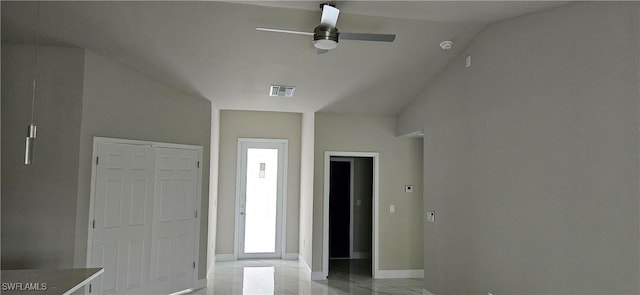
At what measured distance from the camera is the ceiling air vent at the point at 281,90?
498cm

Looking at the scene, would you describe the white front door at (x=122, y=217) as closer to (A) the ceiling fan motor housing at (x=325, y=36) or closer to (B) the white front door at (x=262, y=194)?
(A) the ceiling fan motor housing at (x=325, y=36)

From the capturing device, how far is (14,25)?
3426 millimetres

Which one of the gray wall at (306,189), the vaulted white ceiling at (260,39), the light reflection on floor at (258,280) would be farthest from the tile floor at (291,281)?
the vaulted white ceiling at (260,39)

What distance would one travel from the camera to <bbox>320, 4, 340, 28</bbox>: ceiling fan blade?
9.63ft

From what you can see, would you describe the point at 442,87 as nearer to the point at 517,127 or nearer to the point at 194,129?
the point at 517,127

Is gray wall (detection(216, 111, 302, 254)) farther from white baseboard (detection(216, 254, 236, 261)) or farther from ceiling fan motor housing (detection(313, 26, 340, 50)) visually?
ceiling fan motor housing (detection(313, 26, 340, 50))

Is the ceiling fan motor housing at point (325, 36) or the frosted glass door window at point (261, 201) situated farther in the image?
the frosted glass door window at point (261, 201)

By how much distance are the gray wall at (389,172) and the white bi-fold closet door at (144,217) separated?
6.00 ft

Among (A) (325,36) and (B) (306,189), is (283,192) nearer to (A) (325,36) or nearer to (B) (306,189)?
(B) (306,189)

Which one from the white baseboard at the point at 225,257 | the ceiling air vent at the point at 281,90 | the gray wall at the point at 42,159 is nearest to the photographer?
the gray wall at the point at 42,159

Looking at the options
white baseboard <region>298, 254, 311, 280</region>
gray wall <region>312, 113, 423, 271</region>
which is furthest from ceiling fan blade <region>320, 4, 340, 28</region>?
white baseboard <region>298, 254, 311, 280</region>

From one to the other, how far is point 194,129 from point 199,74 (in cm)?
95
